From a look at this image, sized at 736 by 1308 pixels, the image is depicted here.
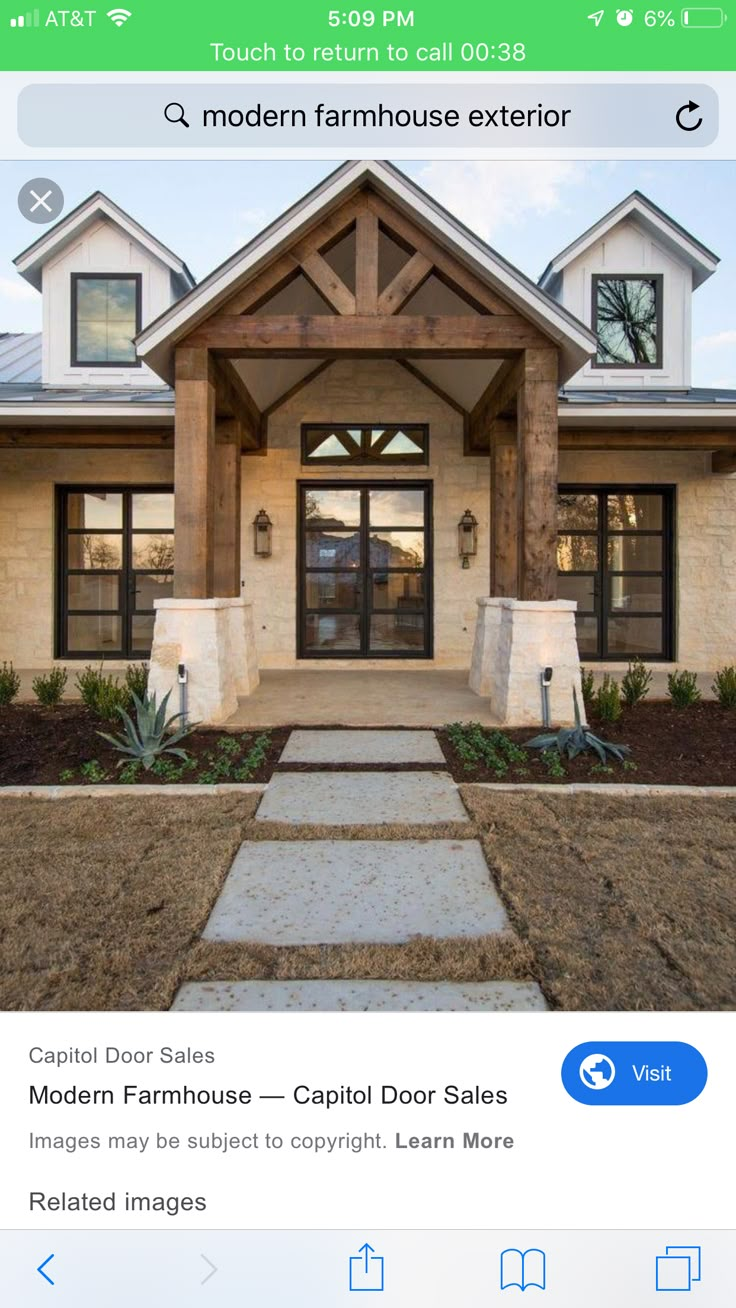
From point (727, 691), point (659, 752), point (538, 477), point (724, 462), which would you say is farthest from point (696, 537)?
point (659, 752)

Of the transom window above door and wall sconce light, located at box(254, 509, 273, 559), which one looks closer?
wall sconce light, located at box(254, 509, 273, 559)

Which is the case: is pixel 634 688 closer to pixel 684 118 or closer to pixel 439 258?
pixel 439 258

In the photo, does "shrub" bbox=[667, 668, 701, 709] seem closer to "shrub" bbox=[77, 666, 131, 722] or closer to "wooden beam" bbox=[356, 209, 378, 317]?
"wooden beam" bbox=[356, 209, 378, 317]

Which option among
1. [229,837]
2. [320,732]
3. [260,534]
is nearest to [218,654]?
[320,732]

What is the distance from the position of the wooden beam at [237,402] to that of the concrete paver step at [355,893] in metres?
4.30

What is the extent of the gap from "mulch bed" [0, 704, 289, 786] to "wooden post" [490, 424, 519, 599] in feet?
9.81

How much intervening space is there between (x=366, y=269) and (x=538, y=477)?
79.9 inches

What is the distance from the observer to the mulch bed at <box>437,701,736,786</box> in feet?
12.7

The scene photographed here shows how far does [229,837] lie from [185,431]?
3.37 m

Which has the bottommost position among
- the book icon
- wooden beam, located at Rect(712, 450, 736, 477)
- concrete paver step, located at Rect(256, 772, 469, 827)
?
the book icon

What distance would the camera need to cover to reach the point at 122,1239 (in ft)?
3.05

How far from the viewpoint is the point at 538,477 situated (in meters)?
4.95
